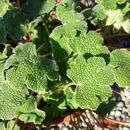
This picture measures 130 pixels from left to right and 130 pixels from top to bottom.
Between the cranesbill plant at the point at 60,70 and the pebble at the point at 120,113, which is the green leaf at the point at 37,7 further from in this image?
the pebble at the point at 120,113

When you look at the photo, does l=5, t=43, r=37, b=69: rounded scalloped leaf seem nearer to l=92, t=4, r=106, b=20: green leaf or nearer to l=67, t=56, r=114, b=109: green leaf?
l=67, t=56, r=114, b=109: green leaf

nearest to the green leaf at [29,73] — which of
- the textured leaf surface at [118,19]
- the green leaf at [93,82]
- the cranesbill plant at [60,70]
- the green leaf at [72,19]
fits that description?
the cranesbill plant at [60,70]

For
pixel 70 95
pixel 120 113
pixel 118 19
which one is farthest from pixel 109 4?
pixel 120 113

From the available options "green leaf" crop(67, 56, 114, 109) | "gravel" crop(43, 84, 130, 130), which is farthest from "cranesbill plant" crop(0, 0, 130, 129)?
"gravel" crop(43, 84, 130, 130)

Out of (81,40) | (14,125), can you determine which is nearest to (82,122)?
(14,125)

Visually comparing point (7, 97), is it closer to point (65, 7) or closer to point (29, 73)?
point (29, 73)

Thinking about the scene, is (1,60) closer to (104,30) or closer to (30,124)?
(30,124)
